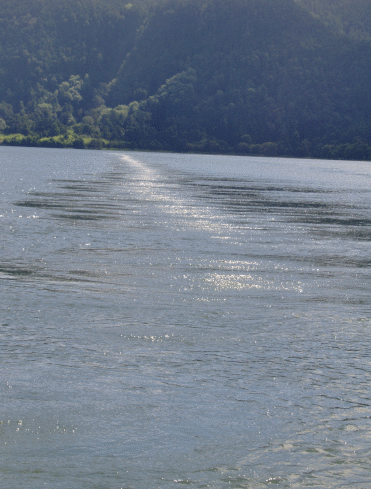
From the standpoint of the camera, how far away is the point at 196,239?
2322cm

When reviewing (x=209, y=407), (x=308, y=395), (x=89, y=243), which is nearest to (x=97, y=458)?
(x=209, y=407)

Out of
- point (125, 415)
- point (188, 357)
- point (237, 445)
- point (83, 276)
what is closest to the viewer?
point (237, 445)

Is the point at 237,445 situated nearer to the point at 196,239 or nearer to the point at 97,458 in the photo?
the point at 97,458

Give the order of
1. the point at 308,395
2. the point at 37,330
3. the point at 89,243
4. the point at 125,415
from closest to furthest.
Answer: the point at 125,415 < the point at 308,395 < the point at 37,330 < the point at 89,243

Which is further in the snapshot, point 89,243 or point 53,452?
point 89,243

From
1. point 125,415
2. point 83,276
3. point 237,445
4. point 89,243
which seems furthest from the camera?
point 89,243

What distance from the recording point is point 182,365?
31.6 feet

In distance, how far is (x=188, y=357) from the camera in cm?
1002

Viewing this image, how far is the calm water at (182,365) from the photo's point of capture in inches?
266

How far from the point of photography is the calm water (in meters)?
6.75

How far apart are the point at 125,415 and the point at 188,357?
7.59ft

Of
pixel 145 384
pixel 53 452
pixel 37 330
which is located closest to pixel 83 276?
pixel 37 330

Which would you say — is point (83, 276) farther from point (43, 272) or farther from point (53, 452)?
point (53, 452)

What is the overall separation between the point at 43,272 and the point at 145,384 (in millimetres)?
7908
